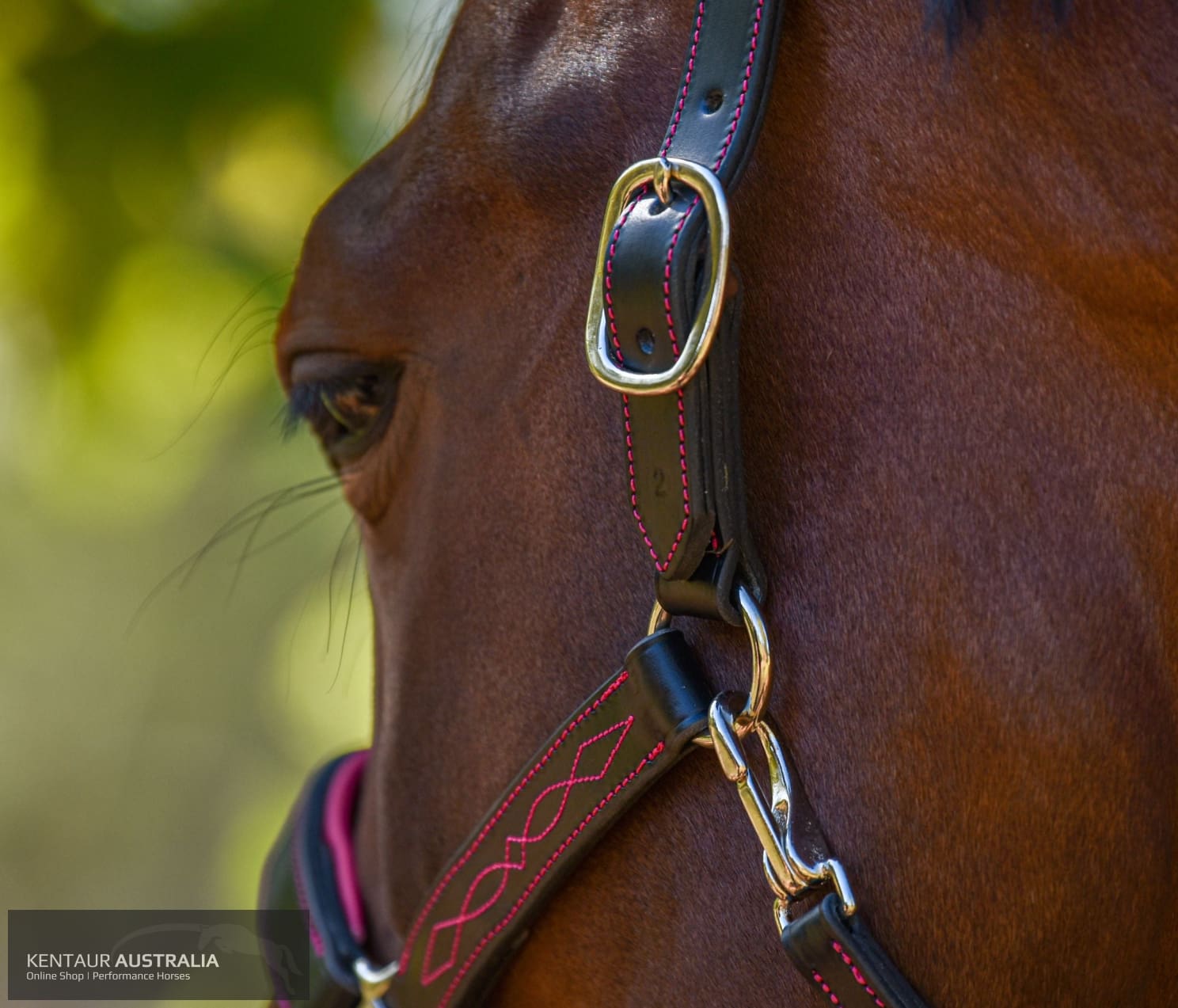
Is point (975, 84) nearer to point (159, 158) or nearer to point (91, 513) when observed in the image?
point (159, 158)

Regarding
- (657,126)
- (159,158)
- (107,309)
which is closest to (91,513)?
(107,309)

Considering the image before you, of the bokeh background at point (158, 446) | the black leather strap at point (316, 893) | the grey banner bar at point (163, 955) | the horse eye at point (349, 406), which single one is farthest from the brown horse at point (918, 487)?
the bokeh background at point (158, 446)

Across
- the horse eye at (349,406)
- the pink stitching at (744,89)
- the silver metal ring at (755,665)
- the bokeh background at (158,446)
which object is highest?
the pink stitching at (744,89)

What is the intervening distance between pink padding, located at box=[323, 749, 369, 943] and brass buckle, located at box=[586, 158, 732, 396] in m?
0.91

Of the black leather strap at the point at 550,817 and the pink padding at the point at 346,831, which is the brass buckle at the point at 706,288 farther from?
the pink padding at the point at 346,831

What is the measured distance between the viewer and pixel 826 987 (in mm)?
1068

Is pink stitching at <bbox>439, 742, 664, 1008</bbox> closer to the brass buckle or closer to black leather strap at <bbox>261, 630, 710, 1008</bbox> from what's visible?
black leather strap at <bbox>261, 630, 710, 1008</bbox>

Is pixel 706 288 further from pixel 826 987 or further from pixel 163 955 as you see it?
pixel 163 955

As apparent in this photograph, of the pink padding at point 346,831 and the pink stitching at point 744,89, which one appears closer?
the pink stitching at point 744,89

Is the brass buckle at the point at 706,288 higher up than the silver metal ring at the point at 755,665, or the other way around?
the brass buckle at the point at 706,288

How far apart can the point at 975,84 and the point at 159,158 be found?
4823 millimetres

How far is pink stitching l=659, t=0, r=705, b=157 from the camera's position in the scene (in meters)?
1.13

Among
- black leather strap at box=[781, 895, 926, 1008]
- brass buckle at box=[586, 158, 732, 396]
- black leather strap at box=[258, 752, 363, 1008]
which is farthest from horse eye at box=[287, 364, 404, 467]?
black leather strap at box=[781, 895, 926, 1008]

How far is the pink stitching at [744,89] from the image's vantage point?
42.9 inches
